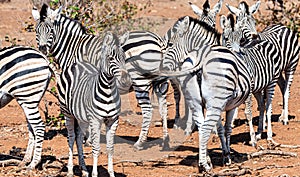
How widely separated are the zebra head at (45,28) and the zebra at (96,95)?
5.16 feet

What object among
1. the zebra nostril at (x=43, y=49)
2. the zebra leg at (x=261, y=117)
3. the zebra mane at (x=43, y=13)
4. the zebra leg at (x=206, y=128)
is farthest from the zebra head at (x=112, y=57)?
the zebra leg at (x=261, y=117)

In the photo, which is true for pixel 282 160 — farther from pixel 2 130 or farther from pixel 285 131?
pixel 2 130

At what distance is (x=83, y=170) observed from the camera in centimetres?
763

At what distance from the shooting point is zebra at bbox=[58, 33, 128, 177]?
265 inches

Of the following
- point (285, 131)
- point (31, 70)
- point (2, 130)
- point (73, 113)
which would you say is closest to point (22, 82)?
point (31, 70)

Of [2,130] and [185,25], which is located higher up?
[185,25]

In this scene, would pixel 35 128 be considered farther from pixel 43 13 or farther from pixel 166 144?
pixel 166 144

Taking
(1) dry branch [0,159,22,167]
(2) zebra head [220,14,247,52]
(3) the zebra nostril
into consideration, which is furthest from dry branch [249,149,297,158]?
(3) the zebra nostril

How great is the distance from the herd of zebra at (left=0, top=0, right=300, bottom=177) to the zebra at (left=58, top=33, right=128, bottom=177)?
0.04 feet

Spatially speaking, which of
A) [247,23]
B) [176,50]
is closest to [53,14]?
[176,50]

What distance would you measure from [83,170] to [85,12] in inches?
175

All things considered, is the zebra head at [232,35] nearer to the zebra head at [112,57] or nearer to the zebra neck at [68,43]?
the zebra neck at [68,43]

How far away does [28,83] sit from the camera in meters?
8.12

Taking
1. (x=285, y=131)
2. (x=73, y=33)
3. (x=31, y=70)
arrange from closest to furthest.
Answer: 1. (x=31, y=70)
2. (x=73, y=33)
3. (x=285, y=131)
